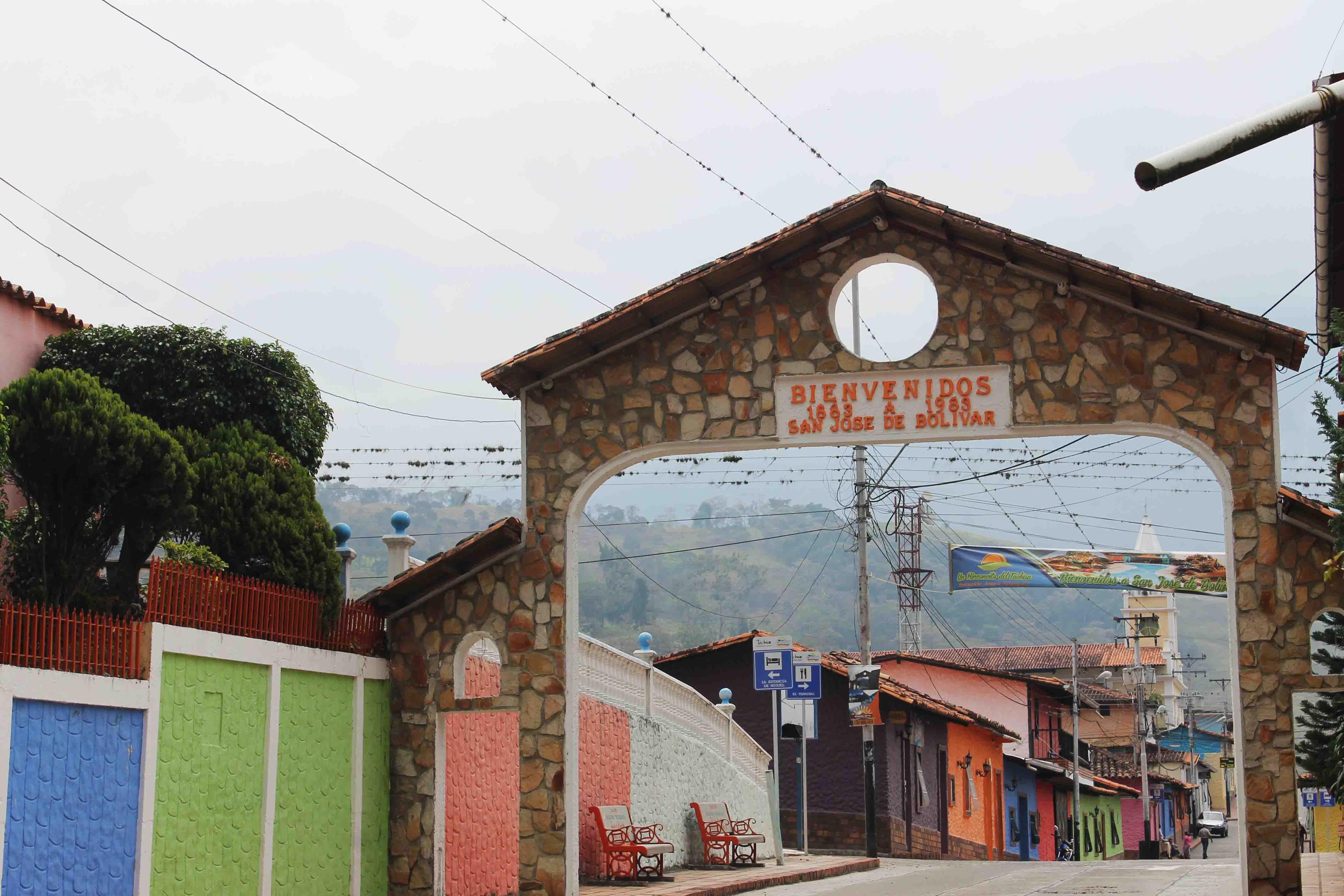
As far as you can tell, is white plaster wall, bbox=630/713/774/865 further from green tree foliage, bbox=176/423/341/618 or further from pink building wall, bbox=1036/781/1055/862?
pink building wall, bbox=1036/781/1055/862

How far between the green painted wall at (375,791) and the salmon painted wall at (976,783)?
24.8 m

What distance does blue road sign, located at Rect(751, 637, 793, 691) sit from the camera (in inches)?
889

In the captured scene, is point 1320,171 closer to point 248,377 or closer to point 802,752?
point 248,377

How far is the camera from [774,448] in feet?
48.1

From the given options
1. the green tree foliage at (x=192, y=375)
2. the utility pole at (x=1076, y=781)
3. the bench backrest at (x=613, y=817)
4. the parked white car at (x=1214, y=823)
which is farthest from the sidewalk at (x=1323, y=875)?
the parked white car at (x=1214, y=823)

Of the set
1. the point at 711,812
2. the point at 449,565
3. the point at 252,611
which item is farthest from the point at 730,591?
the point at 252,611

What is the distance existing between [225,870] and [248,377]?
8311mm

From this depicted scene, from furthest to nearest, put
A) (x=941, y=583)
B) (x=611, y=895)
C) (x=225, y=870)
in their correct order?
(x=941, y=583) → (x=611, y=895) → (x=225, y=870)

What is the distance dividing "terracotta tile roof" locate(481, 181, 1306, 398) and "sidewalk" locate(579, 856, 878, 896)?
18.5ft

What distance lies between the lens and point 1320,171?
45.9ft

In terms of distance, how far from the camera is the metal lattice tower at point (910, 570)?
46812 millimetres

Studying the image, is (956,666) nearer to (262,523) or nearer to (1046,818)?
(1046,818)

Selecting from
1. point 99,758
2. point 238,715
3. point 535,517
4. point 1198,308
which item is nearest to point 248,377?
point 535,517

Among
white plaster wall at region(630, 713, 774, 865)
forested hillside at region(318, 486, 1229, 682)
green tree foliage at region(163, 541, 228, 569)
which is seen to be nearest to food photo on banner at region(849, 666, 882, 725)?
white plaster wall at region(630, 713, 774, 865)
